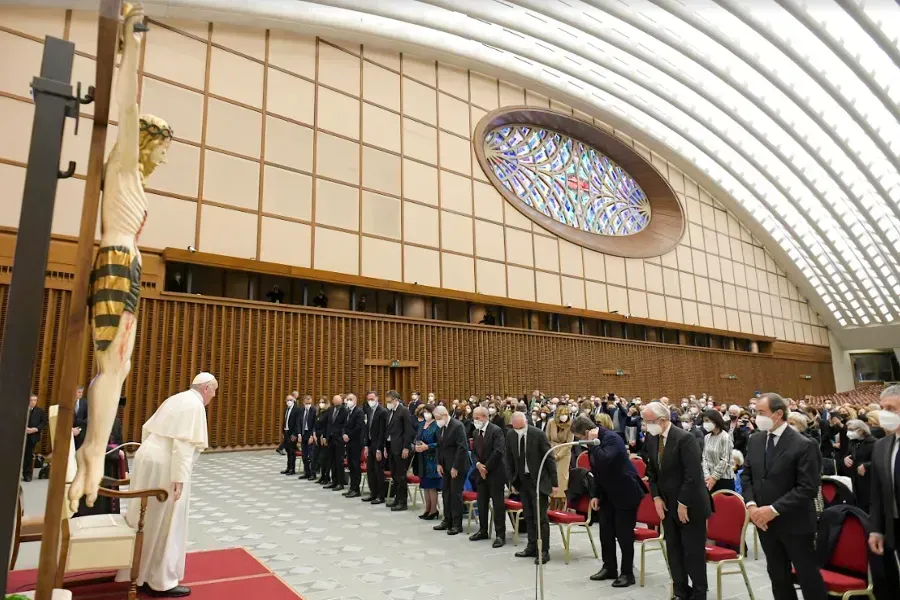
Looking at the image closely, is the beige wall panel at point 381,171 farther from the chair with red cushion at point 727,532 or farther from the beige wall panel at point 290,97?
the chair with red cushion at point 727,532

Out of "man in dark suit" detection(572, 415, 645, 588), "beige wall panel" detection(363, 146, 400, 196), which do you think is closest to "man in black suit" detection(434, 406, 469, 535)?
"man in dark suit" detection(572, 415, 645, 588)

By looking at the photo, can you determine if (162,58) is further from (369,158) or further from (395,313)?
(395,313)

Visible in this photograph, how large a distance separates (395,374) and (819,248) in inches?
1057

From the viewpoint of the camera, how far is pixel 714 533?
181 inches

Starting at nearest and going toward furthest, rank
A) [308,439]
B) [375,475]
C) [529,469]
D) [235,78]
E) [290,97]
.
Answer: [529,469], [375,475], [308,439], [235,78], [290,97]

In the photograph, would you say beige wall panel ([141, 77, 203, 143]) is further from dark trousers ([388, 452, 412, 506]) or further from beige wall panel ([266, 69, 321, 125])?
dark trousers ([388, 452, 412, 506])

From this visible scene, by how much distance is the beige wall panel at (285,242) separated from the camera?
15.2 metres

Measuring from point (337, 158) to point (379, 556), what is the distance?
1386 cm

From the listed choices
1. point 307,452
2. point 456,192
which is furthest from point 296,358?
point 456,192

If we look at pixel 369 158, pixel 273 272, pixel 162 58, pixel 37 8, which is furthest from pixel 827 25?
pixel 37 8

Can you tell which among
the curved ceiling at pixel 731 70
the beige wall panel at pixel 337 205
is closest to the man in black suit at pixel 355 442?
the beige wall panel at pixel 337 205

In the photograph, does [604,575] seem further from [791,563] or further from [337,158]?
[337,158]

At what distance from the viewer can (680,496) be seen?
168 inches

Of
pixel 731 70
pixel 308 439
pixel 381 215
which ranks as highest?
pixel 731 70
